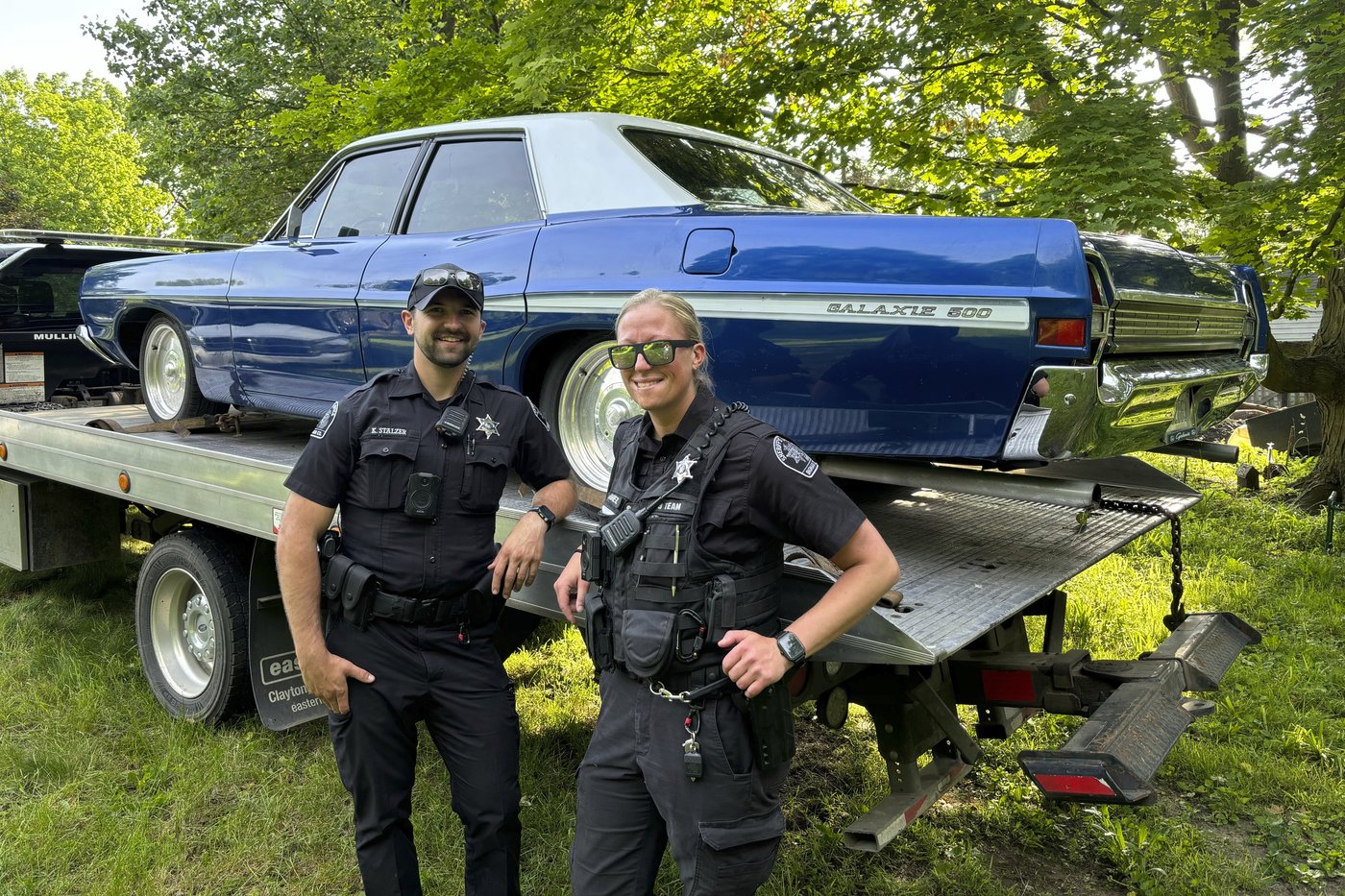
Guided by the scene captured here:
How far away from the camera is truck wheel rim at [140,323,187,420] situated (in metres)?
4.79

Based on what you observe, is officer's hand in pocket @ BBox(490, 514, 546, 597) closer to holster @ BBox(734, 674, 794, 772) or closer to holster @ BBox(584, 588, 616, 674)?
holster @ BBox(584, 588, 616, 674)

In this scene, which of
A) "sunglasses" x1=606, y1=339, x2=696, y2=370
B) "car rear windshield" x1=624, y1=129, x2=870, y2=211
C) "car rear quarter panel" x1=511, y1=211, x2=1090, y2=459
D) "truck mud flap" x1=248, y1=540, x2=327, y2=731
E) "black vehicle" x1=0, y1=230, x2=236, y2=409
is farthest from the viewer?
"black vehicle" x1=0, y1=230, x2=236, y2=409

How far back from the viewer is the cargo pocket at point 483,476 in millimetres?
2543

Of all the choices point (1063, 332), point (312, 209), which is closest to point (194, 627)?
point (312, 209)

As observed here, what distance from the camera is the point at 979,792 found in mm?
3637

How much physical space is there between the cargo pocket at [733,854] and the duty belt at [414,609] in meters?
0.93

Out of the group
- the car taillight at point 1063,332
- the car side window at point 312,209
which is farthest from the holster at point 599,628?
the car side window at point 312,209

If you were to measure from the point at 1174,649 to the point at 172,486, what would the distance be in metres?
3.59

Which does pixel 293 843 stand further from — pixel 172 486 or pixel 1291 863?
pixel 1291 863

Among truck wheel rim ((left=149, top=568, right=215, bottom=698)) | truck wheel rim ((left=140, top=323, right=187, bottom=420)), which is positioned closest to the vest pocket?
truck wheel rim ((left=149, top=568, right=215, bottom=698))

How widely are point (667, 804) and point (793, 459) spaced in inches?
28.9

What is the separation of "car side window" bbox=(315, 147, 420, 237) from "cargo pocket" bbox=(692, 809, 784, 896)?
283 centimetres

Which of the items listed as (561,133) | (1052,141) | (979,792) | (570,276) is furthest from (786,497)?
(1052,141)

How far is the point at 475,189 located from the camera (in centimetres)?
365
